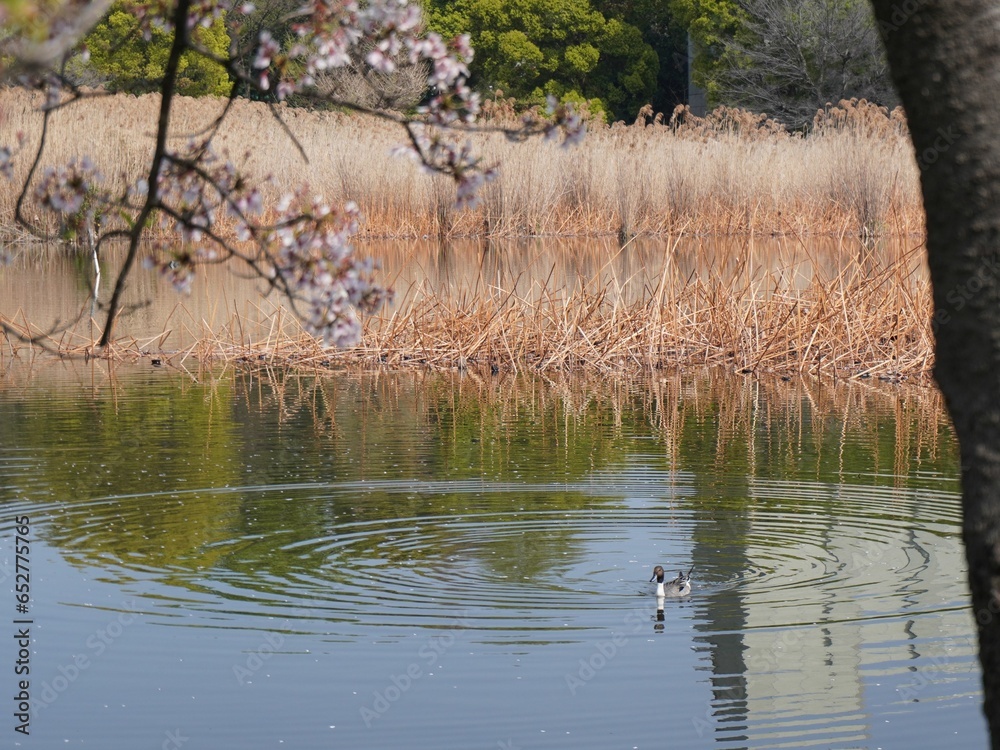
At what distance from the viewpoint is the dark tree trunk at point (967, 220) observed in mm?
2096

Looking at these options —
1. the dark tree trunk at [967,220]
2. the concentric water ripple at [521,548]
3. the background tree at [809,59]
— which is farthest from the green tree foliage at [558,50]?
the dark tree trunk at [967,220]

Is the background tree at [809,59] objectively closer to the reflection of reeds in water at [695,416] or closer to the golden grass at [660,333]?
the golden grass at [660,333]

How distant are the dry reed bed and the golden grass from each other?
33.2 feet

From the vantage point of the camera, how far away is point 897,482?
693 cm

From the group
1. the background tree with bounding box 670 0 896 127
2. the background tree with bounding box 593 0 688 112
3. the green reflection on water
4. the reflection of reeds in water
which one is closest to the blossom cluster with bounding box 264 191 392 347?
the green reflection on water

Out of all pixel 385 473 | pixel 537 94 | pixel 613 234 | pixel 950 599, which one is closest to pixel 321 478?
pixel 385 473

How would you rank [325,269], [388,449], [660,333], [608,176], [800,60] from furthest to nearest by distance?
[800,60] < [608,176] < [660,333] < [388,449] < [325,269]

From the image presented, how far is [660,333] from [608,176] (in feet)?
38.3

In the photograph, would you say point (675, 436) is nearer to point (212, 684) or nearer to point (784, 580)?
point (784, 580)

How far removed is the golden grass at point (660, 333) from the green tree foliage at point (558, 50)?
103 feet

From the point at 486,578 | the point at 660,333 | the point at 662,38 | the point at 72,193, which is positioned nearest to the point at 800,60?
the point at 662,38

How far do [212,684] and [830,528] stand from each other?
9.09ft

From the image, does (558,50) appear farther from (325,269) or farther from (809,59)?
(325,269)

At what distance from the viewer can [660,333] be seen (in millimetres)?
11188
